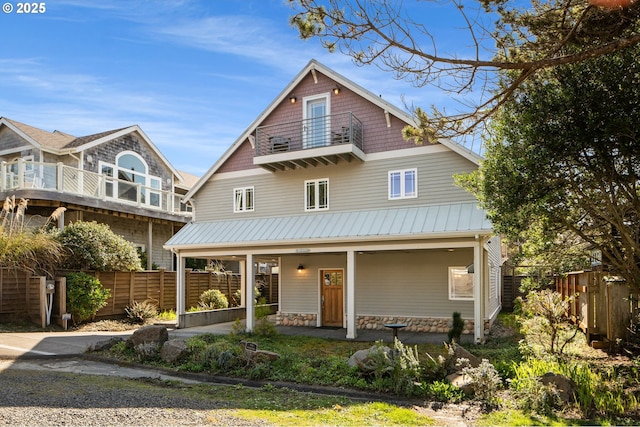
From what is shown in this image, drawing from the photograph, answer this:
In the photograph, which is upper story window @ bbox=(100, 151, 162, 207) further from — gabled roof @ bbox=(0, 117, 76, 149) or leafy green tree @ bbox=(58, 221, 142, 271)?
leafy green tree @ bbox=(58, 221, 142, 271)

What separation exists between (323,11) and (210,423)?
6252 millimetres

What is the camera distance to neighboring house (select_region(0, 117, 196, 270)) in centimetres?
2058

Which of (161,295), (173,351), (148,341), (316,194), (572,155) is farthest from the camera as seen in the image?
(161,295)

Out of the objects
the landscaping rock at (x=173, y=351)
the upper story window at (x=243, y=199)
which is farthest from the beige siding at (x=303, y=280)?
the landscaping rock at (x=173, y=351)

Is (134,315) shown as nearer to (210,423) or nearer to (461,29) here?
(210,423)

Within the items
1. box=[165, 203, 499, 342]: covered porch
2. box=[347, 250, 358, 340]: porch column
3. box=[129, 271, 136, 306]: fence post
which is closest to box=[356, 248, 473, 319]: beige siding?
box=[165, 203, 499, 342]: covered porch

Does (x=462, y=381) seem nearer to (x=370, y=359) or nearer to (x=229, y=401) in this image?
(x=370, y=359)

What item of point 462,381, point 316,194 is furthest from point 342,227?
point 462,381

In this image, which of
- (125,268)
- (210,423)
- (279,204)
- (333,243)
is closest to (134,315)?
(125,268)

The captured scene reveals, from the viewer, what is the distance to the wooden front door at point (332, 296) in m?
18.5

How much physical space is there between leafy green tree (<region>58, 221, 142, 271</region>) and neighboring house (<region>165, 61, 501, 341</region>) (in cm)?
255

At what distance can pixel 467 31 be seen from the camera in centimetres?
805

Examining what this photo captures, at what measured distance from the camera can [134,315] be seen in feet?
62.0

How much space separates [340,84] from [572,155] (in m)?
10.6
